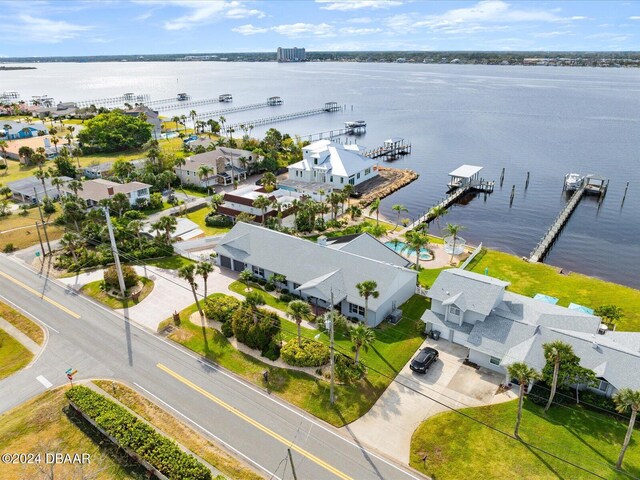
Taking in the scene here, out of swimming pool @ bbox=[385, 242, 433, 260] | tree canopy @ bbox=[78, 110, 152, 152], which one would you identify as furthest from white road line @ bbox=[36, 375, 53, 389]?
tree canopy @ bbox=[78, 110, 152, 152]

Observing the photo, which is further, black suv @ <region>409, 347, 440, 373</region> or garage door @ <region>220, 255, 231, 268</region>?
garage door @ <region>220, 255, 231, 268</region>

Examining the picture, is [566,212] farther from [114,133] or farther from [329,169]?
[114,133]

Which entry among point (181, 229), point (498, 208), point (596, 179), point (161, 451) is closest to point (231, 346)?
point (161, 451)

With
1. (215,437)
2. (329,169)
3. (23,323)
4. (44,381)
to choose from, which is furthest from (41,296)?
(329,169)

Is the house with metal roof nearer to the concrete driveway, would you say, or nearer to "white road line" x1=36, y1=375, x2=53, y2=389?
the concrete driveway

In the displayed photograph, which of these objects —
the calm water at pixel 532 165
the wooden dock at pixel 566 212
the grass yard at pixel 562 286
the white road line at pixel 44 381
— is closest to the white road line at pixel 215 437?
the white road line at pixel 44 381

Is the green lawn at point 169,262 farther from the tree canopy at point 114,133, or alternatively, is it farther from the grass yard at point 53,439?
the tree canopy at point 114,133

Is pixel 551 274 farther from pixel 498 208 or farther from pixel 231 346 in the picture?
pixel 231 346
